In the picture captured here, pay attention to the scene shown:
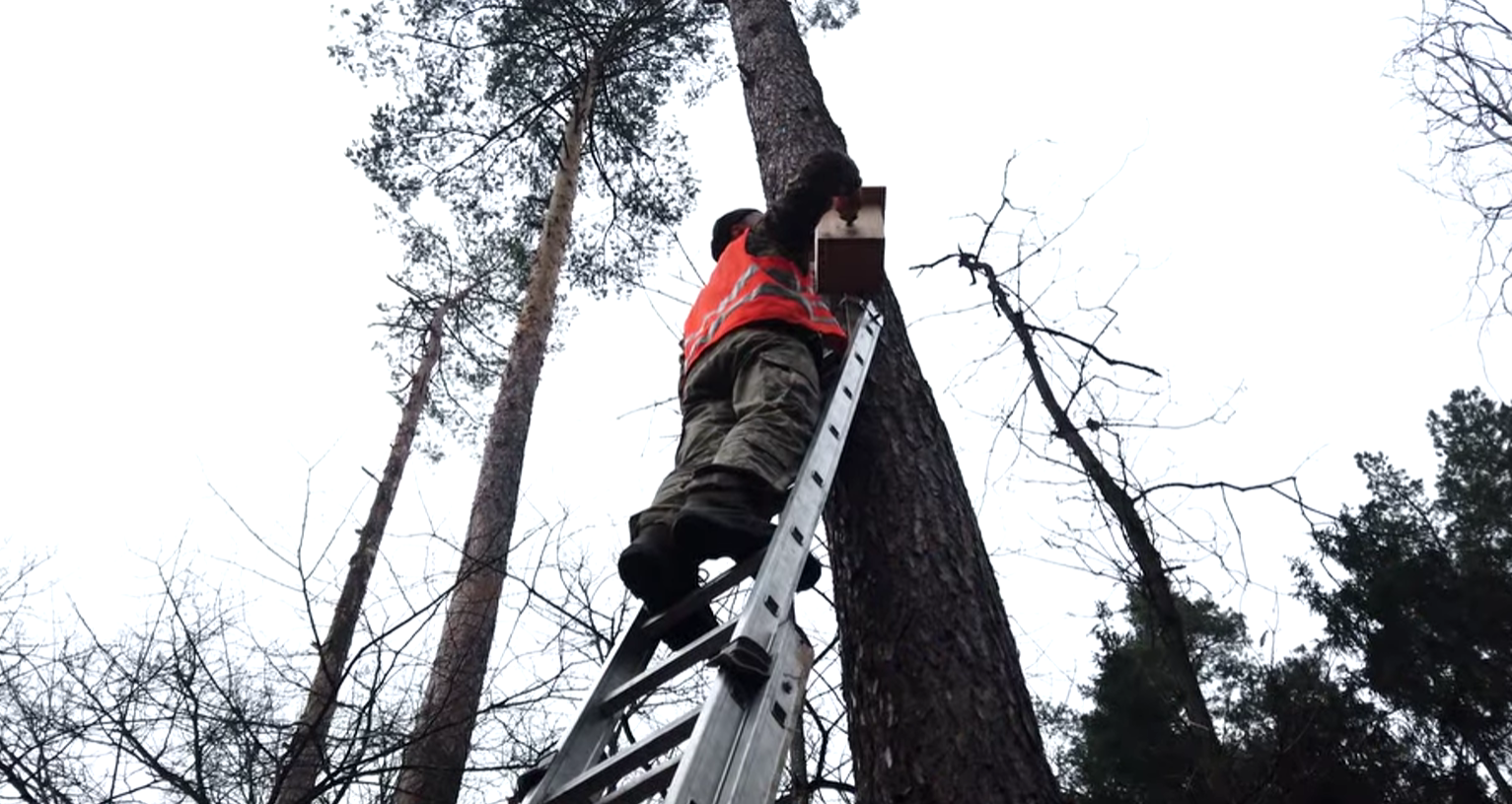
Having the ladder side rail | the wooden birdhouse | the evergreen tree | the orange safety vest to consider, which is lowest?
the ladder side rail

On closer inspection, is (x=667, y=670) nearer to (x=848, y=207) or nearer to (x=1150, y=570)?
(x=848, y=207)

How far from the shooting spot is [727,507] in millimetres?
2135

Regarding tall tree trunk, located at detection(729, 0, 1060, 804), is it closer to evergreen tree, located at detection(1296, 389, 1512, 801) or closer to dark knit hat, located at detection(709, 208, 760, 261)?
dark knit hat, located at detection(709, 208, 760, 261)

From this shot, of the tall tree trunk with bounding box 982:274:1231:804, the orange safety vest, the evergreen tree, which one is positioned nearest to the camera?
the orange safety vest

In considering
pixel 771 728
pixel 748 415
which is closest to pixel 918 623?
pixel 748 415

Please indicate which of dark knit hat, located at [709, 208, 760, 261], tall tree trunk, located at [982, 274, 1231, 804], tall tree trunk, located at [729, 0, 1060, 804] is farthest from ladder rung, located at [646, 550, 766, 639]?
tall tree trunk, located at [982, 274, 1231, 804]

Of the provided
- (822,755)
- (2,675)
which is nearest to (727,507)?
(822,755)

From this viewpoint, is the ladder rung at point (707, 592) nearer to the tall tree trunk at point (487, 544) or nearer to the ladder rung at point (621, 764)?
the ladder rung at point (621, 764)

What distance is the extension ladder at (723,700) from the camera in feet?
4.79

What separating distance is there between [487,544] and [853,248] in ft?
12.9

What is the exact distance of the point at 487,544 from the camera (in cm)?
608

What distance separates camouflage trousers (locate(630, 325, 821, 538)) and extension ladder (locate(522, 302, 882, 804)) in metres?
0.08

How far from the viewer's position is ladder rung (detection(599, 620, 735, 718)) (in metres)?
1.95

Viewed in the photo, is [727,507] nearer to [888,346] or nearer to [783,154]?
[888,346]
